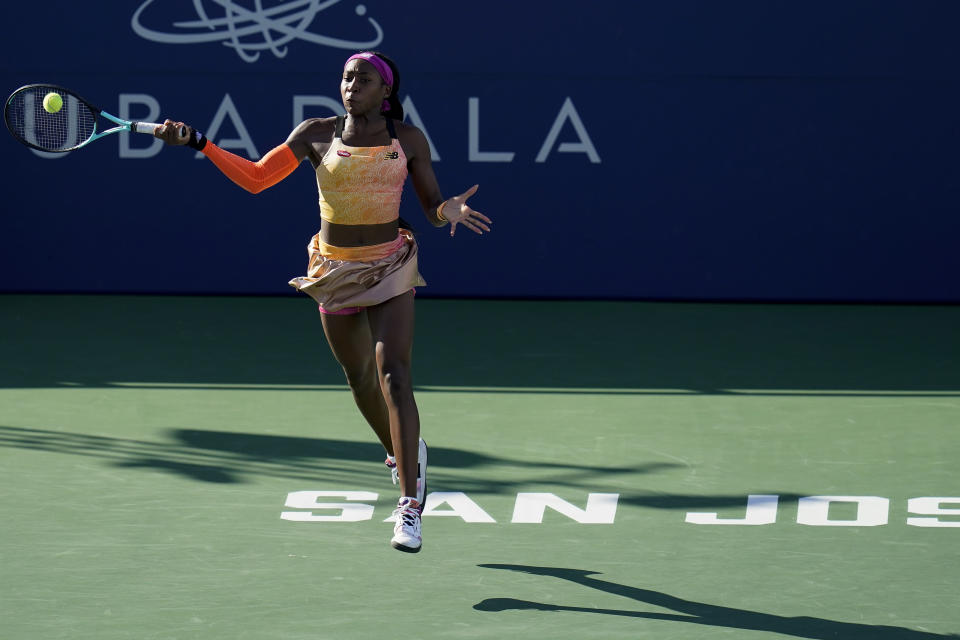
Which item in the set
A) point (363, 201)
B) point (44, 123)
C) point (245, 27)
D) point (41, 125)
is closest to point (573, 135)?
point (245, 27)

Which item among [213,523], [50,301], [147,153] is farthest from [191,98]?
[213,523]

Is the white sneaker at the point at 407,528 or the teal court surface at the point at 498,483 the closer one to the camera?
the teal court surface at the point at 498,483

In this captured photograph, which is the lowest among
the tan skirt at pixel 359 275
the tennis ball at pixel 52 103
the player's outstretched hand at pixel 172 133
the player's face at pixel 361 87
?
the tan skirt at pixel 359 275

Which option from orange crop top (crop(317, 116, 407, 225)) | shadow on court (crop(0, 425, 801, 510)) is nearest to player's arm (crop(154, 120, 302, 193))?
orange crop top (crop(317, 116, 407, 225))

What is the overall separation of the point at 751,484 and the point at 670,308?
5.36 meters

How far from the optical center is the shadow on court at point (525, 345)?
32.8ft

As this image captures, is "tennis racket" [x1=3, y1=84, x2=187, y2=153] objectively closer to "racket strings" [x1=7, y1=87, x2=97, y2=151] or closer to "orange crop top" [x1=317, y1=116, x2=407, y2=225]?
"racket strings" [x1=7, y1=87, x2=97, y2=151]

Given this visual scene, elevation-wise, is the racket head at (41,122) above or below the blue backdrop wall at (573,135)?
below

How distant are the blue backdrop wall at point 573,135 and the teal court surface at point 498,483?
100 centimetres

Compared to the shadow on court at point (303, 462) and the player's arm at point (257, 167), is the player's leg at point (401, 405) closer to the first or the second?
the player's arm at point (257, 167)

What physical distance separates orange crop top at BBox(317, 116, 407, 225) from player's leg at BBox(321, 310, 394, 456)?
1.30 feet

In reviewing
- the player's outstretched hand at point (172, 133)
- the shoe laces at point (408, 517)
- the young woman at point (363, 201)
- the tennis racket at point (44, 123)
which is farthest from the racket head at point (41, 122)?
the shoe laces at point (408, 517)

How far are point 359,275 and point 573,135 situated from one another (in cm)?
655

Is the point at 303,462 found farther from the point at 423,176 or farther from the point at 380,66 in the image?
the point at 380,66
